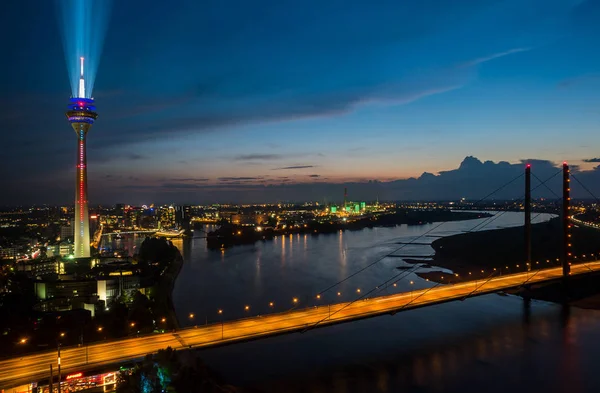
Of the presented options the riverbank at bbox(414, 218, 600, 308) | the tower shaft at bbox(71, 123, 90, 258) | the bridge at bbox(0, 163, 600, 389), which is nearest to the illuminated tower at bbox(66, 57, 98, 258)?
the tower shaft at bbox(71, 123, 90, 258)

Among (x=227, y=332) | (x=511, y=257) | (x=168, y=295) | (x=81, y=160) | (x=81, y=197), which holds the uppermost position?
(x=81, y=160)

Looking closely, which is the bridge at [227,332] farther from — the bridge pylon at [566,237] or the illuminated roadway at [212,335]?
the bridge pylon at [566,237]

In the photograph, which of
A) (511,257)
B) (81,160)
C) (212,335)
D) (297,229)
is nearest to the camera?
(212,335)

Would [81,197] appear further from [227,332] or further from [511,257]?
[511,257]

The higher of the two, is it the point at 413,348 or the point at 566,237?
the point at 566,237

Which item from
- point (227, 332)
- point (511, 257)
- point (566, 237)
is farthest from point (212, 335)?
point (511, 257)

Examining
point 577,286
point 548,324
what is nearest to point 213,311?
point 548,324

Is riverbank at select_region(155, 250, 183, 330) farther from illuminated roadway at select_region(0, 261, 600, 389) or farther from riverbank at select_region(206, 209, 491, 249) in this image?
riverbank at select_region(206, 209, 491, 249)

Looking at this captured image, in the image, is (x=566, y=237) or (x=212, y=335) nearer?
(x=212, y=335)
